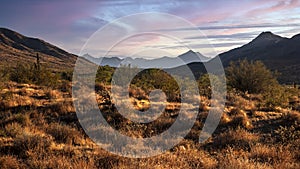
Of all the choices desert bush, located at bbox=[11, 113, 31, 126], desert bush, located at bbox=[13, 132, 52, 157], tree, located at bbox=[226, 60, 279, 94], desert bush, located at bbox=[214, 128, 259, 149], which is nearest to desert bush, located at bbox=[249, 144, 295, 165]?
A: desert bush, located at bbox=[214, 128, 259, 149]

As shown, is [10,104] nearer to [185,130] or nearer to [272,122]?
[185,130]

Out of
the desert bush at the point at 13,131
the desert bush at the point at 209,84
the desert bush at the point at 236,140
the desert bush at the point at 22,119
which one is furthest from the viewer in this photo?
the desert bush at the point at 209,84

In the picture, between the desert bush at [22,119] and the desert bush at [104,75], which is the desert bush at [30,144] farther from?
the desert bush at [104,75]

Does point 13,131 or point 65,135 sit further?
point 65,135

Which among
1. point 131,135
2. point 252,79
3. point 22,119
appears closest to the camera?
point 131,135

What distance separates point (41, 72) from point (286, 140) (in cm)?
1882

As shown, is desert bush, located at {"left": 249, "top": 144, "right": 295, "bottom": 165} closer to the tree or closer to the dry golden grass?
the dry golden grass

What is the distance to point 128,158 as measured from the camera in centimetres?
566

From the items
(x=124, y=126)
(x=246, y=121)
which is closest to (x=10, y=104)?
(x=124, y=126)

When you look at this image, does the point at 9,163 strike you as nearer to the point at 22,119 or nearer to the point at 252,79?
the point at 22,119

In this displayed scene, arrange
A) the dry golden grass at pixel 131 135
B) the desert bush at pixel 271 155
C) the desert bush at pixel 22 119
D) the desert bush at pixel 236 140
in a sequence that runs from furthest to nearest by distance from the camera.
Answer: the desert bush at pixel 22 119 < the desert bush at pixel 236 140 < the desert bush at pixel 271 155 < the dry golden grass at pixel 131 135

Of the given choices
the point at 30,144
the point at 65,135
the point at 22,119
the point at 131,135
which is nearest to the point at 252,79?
the point at 131,135

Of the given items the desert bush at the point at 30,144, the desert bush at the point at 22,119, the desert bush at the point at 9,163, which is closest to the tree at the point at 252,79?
the desert bush at the point at 22,119

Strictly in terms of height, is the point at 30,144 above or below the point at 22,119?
below
